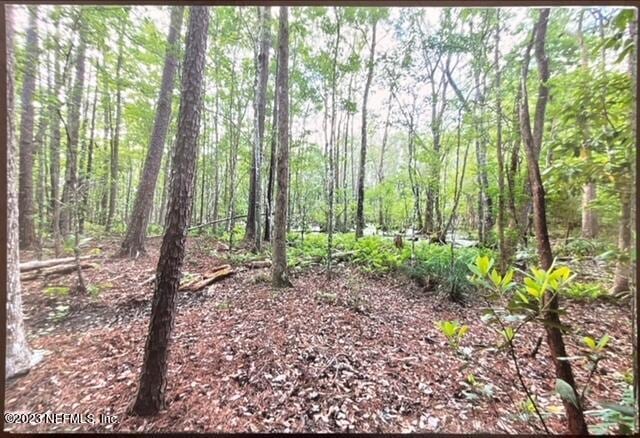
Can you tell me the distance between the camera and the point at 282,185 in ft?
9.40

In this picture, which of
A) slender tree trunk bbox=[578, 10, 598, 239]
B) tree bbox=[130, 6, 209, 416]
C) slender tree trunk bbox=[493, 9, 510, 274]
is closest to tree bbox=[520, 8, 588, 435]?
slender tree trunk bbox=[578, 10, 598, 239]

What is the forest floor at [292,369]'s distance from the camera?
4.35 ft

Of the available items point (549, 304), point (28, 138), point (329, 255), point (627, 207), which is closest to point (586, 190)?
point (627, 207)

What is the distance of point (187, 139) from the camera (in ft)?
4.32

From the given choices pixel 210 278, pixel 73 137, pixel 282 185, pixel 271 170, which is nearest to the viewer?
pixel 73 137

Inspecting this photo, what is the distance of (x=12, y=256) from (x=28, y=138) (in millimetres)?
786

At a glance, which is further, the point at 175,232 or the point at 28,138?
the point at 28,138

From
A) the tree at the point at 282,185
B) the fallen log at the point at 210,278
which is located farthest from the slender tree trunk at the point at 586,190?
the fallen log at the point at 210,278

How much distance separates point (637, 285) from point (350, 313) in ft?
6.05

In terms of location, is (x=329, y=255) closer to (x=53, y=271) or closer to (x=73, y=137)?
(x=53, y=271)

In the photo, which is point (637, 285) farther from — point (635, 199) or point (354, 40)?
point (354, 40)

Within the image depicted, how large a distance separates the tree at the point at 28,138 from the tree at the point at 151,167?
0.87m

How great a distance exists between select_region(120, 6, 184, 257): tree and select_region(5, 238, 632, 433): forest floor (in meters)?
0.54

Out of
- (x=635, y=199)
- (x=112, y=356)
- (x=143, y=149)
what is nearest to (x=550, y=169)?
(x=635, y=199)
